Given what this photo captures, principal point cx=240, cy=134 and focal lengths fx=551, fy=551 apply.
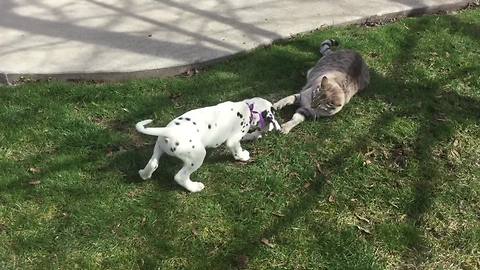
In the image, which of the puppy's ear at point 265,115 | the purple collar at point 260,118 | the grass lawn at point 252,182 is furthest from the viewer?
the puppy's ear at point 265,115

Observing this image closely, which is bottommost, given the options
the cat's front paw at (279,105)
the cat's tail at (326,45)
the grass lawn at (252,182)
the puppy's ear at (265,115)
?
the grass lawn at (252,182)

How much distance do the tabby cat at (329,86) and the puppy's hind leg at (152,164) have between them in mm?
1255

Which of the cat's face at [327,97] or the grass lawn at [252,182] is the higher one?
the cat's face at [327,97]

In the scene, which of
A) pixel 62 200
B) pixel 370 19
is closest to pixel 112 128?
pixel 62 200

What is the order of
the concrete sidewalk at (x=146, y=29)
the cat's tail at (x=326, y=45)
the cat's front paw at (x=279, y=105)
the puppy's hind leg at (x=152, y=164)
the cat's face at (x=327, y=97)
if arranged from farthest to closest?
the cat's tail at (x=326, y=45) → the concrete sidewalk at (x=146, y=29) → the cat's front paw at (x=279, y=105) → the cat's face at (x=327, y=97) → the puppy's hind leg at (x=152, y=164)

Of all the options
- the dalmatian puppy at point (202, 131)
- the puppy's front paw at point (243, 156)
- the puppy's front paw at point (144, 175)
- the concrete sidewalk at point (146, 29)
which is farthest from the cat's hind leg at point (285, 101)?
the puppy's front paw at point (144, 175)

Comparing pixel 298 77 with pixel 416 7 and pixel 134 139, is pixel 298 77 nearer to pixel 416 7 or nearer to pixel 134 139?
pixel 134 139

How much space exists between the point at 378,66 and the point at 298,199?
2194mm

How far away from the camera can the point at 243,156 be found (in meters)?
4.20

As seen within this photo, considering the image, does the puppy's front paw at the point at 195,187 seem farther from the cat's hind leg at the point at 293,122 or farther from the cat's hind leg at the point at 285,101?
the cat's hind leg at the point at 285,101

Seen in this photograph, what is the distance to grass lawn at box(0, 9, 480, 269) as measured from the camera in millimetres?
3529

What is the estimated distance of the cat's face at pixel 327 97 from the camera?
4.57m

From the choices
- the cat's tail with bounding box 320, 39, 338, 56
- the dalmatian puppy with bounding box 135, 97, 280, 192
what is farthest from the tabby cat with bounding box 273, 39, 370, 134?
the dalmatian puppy with bounding box 135, 97, 280, 192

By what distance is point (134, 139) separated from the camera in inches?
176
